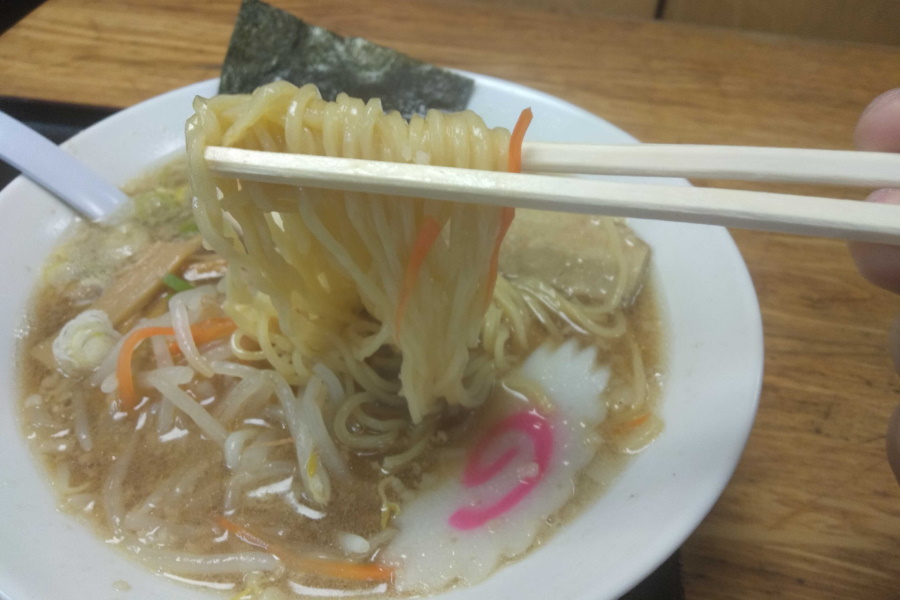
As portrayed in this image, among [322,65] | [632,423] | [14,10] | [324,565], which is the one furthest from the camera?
[14,10]

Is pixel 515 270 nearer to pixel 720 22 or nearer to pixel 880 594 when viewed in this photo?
pixel 880 594

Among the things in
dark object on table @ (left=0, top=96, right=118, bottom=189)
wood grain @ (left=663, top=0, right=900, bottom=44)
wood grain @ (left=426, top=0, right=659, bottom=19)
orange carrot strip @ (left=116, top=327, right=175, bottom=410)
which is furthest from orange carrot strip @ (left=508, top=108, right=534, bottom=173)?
wood grain @ (left=663, top=0, right=900, bottom=44)

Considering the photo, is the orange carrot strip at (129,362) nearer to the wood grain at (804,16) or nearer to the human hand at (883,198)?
the human hand at (883,198)

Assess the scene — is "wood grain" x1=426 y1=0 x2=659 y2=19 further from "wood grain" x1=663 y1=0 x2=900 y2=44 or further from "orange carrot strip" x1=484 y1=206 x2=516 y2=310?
"orange carrot strip" x1=484 y1=206 x2=516 y2=310

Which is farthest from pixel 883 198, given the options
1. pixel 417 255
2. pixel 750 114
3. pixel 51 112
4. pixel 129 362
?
pixel 51 112

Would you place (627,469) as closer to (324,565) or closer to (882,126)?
(324,565)
